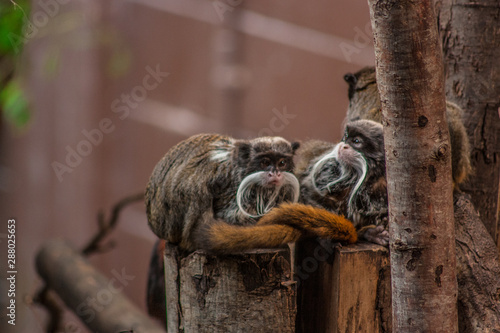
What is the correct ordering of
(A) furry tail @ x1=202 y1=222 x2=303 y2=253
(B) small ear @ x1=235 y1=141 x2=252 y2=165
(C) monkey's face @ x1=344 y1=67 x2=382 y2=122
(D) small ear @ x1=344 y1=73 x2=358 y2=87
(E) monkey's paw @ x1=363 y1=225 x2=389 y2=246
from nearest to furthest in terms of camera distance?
(A) furry tail @ x1=202 y1=222 x2=303 y2=253
(E) monkey's paw @ x1=363 y1=225 x2=389 y2=246
(B) small ear @ x1=235 y1=141 x2=252 y2=165
(C) monkey's face @ x1=344 y1=67 x2=382 y2=122
(D) small ear @ x1=344 y1=73 x2=358 y2=87

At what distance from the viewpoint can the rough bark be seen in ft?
9.46

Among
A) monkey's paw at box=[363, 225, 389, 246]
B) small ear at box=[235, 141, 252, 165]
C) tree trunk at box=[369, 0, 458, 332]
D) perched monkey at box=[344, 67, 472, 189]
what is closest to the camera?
tree trunk at box=[369, 0, 458, 332]

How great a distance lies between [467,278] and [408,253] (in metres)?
0.69

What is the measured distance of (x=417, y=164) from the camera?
147cm

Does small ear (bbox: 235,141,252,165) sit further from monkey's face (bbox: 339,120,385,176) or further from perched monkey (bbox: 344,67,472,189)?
perched monkey (bbox: 344,67,472,189)

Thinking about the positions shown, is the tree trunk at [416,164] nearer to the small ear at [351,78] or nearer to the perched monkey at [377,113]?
the perched monkey at [377,113]

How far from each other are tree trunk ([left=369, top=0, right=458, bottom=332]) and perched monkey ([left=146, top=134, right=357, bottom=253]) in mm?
355

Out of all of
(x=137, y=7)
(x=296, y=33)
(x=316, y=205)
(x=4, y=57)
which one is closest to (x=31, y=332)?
(x=4, y=57)

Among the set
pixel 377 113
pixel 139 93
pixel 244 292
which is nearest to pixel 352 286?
pixel 244 292

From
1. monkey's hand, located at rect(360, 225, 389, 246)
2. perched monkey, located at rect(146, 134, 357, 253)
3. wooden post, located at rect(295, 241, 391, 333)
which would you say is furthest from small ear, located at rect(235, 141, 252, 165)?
monkey's hand, located at rect(360, 225, 389, 246)

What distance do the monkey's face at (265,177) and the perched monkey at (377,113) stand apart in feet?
2.41

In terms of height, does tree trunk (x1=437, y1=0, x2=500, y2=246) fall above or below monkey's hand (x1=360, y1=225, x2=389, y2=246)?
above

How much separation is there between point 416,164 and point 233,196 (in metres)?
0.77

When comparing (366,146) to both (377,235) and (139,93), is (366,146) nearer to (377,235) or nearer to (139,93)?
(377,235)
